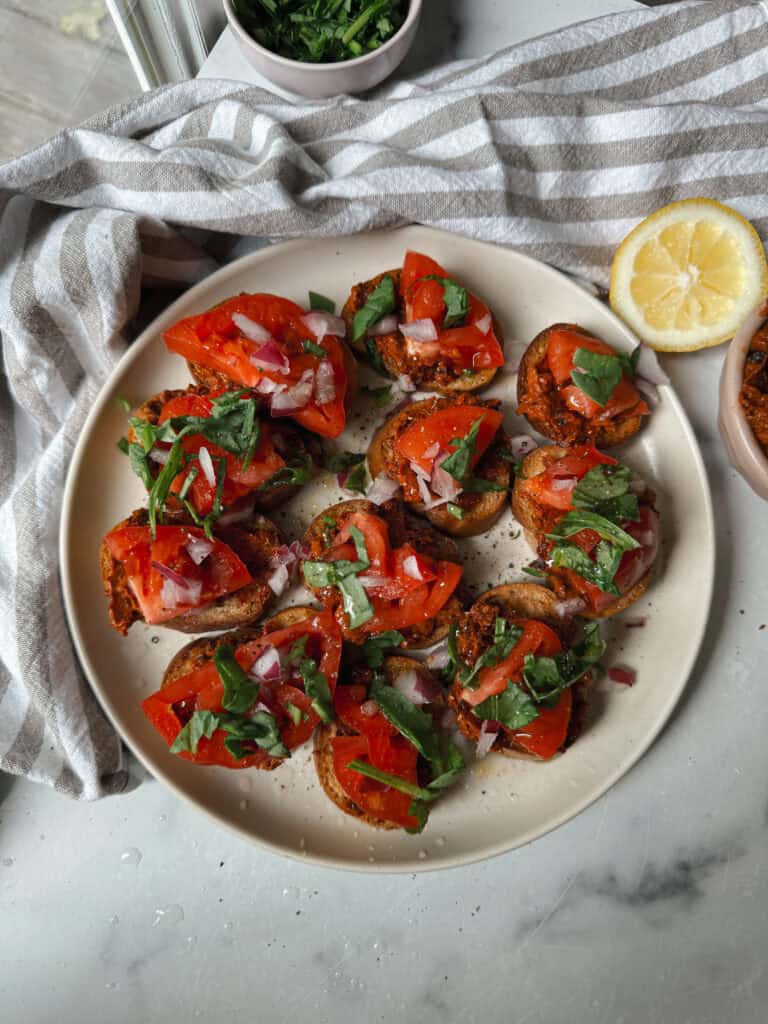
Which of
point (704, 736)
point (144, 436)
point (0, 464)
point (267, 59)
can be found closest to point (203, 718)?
point (144, 436)

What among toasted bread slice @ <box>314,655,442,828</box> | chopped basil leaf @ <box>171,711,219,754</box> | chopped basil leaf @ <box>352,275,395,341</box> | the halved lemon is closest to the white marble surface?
toasted bread slice @ <box>314,655,442,828</box>

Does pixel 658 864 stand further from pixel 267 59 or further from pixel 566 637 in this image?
pixel 267 59

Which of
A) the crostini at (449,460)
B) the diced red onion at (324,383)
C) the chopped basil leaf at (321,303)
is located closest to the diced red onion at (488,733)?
the crostini at (449,460)

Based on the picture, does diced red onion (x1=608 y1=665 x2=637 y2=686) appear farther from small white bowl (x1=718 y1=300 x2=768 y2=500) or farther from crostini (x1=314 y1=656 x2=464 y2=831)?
small white bowl (x1=718 y1=300 x2=768 y2=500)

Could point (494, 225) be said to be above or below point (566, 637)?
above

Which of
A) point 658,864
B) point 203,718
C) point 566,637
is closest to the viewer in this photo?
point 203,718

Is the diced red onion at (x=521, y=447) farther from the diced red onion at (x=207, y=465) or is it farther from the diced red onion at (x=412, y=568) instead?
the diced red onion at (x=207, y=465)
